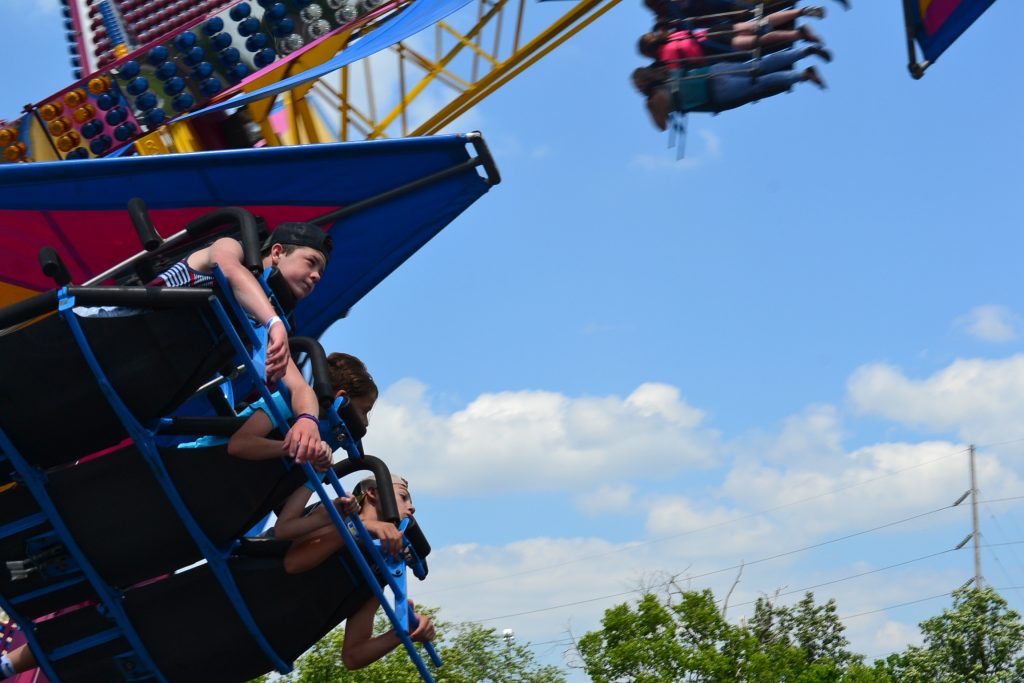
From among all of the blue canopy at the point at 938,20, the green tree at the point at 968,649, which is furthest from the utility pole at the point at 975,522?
the blue canopy at the point at 938,20

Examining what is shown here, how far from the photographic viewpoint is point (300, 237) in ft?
18.2

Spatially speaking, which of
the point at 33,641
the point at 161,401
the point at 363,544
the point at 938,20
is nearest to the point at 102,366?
the point at 161,401

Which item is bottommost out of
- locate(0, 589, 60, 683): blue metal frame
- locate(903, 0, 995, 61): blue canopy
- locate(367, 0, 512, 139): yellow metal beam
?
locate(0, 589, 60, 683): blue metal frame

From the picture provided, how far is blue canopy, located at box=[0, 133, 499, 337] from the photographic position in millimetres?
6379

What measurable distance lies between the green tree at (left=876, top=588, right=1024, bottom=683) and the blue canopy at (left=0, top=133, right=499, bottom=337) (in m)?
23.1

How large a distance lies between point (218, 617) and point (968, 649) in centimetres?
2653

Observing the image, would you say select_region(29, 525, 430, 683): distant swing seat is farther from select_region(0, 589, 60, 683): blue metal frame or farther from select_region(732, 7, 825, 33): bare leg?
select_region(732, 7, 825, 33): bare leg

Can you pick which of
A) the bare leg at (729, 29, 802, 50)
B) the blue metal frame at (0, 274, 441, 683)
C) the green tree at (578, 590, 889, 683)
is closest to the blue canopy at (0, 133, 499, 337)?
the blue metal frame at (0, 274, 441, 683)

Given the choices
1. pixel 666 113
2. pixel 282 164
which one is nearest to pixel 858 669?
pixel 666 113

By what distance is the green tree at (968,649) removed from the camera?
1124 inches

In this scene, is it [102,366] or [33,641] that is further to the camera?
[33,641]

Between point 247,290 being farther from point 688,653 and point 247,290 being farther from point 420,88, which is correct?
point 688,653

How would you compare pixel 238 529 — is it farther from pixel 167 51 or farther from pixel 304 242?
pixel 167 51

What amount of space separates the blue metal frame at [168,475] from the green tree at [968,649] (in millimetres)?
24435
